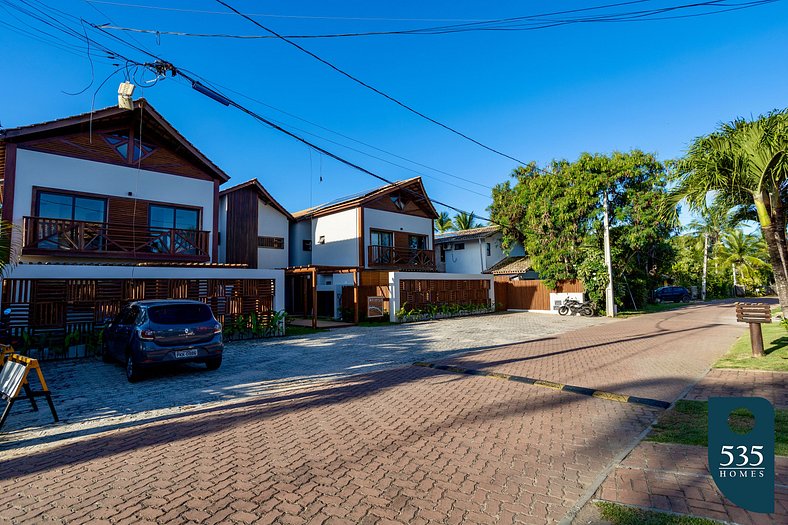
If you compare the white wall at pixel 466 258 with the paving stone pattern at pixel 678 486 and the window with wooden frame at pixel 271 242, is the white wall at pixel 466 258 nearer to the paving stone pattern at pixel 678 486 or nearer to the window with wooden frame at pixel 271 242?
the window with wooden frame at pixel 271 242

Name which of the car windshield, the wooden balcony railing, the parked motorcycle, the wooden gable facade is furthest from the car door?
the parked motorcycle

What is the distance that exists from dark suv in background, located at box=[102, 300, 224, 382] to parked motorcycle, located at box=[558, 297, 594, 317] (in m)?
20.9

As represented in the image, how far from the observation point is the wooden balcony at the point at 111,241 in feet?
43.8

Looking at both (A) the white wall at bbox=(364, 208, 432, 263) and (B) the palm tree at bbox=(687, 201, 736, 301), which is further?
(A) the white wall at bbox=(364, 208, 432, 263)

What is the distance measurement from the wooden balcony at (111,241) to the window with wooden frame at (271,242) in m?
6.77

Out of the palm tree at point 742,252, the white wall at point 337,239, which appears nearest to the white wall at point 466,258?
the white wall at point 337,239

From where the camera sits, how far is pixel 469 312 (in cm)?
2398

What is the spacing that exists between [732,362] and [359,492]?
895 centimetres

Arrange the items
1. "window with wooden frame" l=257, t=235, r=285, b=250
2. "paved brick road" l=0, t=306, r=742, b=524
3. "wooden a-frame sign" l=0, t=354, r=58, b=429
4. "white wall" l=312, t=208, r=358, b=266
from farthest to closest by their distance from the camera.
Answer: "white wall" l=312, t=208, r=358, b=266 < "window with wooden frame" l=257, t=235, r=285, b=250 < "wooden a-frame sign" l=0, t=354, r=58, b=429 < "paved brick road" l=0, t=306, r=742, b=524

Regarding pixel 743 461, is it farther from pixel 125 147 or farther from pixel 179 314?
pixel 125 147

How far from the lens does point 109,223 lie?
14.4m

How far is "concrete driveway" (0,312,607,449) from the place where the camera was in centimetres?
567

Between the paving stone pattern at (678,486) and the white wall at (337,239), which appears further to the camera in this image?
the white wall at (337,239)

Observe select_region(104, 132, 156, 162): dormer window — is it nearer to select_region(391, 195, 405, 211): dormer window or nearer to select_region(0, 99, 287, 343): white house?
select_region(0, 99, 287, 343): white house
